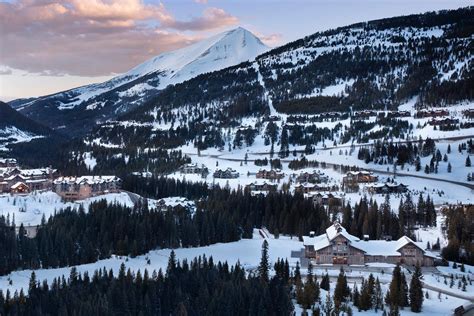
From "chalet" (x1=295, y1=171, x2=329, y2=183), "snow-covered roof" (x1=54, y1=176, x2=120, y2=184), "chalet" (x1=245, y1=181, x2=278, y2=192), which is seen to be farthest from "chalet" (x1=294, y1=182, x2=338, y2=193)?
"snow-covered roof" (x1=54, y1=176, x2=120, y2=184)

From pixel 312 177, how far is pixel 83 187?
4763cm

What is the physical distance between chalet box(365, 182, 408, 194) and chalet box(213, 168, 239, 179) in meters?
34.5

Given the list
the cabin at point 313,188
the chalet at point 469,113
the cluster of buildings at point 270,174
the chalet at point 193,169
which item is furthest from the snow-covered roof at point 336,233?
the chalet at point 469,113

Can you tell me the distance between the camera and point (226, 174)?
139 m

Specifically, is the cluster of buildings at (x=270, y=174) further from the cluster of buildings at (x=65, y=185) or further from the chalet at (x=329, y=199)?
the cluster of buildings at (x=65, y=185)

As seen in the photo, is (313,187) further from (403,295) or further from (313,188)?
(403,295)

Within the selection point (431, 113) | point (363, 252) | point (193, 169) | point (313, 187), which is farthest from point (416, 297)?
point (431, 113)

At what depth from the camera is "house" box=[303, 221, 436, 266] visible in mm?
70625

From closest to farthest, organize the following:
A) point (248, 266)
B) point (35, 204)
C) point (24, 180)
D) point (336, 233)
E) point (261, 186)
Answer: point (248, 266)
point (336, 233)
point (35, 204)
point (24, 180)
point (261, 186)

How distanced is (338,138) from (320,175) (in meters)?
42.0

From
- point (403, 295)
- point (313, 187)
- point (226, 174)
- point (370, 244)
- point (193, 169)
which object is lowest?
point (403, 295)

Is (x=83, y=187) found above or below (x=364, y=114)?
below

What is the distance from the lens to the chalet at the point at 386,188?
114m

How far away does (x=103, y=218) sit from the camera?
261 feet
